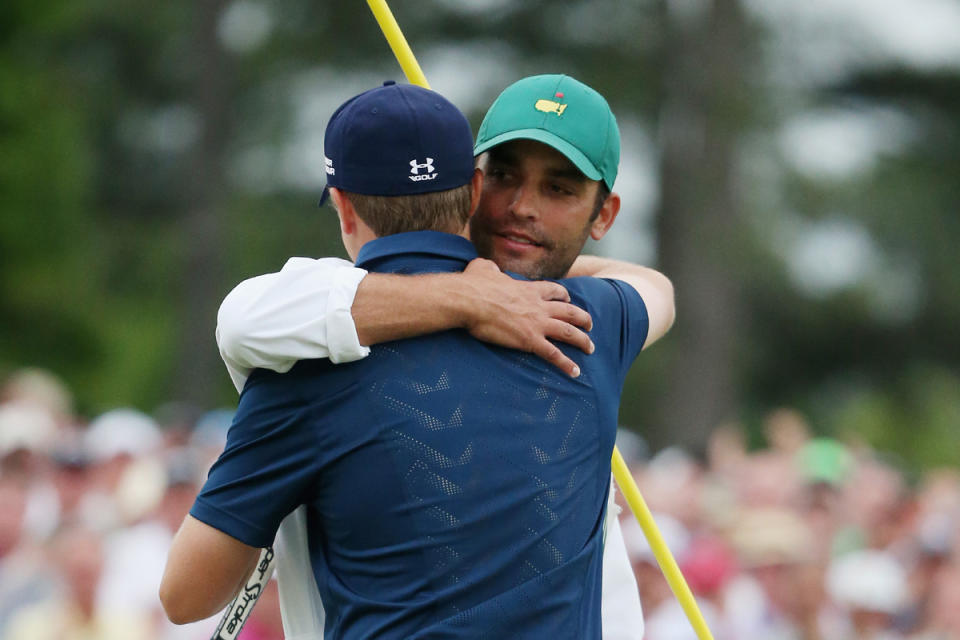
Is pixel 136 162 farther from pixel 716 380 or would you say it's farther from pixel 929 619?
pixel 929 619

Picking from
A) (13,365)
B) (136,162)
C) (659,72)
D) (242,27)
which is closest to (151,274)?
(136,162)

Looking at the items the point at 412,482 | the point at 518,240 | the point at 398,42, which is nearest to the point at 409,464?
the point at 412,482

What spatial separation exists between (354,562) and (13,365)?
21.0 meters

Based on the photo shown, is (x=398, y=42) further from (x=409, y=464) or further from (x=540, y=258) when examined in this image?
(x=409, y=464)

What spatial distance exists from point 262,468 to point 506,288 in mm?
617

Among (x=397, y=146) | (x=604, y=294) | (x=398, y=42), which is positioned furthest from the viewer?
(x=398, y=42)

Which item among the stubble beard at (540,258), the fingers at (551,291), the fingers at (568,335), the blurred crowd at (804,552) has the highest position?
the stubble beard at (540,258)

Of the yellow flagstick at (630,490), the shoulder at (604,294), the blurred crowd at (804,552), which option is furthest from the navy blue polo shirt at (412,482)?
the blurred crowd at (804,552)

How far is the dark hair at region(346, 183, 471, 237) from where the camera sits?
2.79 metres

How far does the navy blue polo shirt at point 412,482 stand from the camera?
264 centimetres

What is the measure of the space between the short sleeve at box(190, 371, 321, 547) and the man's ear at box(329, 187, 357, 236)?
15.4 inches

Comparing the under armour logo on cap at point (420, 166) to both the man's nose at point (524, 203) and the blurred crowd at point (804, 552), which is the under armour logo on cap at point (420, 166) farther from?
the blurred crowd at point (804, 552)

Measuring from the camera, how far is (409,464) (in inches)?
104

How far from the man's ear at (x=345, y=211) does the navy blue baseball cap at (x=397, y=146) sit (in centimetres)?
3
